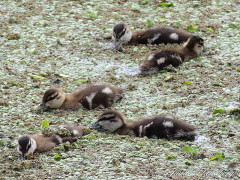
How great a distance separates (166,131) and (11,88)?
2.37 metres

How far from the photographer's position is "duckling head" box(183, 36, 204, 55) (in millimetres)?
9312

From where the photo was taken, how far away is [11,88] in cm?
845

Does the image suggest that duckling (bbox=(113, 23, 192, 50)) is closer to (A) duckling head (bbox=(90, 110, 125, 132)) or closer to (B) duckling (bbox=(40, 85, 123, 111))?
(B) duckling (bbox=(40, 85, 123, 111))

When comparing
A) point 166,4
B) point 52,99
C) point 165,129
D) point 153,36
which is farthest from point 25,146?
point 166,4

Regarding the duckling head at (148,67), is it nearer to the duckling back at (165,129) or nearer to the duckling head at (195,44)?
the duckling head at (195,44)

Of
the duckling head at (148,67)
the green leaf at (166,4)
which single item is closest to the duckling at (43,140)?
the duckling head at (148,67)

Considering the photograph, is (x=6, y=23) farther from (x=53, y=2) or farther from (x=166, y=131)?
(x=166, y=131)

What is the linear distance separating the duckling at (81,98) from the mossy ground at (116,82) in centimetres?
12

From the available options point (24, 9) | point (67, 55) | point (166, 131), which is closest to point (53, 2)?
point (24, 9)

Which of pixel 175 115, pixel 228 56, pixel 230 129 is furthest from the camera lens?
pixel 228 56

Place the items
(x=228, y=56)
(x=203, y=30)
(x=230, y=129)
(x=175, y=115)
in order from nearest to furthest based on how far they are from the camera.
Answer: (x=230, y=129), (x=175, y=115), (x=228, y=56), (x=203, y=30)

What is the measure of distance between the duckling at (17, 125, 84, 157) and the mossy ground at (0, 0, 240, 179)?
95 mm

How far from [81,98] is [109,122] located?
32.5 inches

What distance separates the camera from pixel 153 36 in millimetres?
9828
